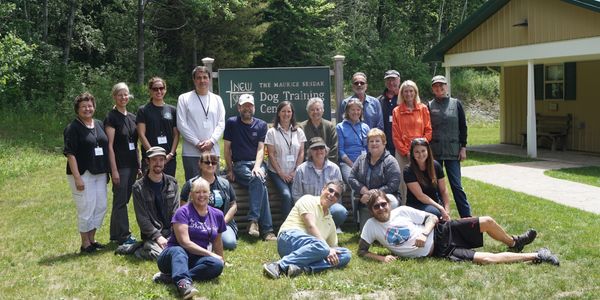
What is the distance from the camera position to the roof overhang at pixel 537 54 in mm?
12727

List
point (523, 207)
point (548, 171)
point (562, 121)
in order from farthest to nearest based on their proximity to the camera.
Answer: point (562, 121), point (548, 171), point (523, 207)

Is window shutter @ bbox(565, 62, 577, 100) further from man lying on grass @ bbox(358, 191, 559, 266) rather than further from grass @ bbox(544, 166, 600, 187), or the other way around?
man lying on grass @ bbox(358, 191, 559, 266)

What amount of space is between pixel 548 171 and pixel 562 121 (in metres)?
4.62

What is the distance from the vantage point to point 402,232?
585 cm

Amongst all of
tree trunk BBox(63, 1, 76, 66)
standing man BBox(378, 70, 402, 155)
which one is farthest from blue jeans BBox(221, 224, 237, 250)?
tree trunk BBox(63, 1, 76, 66)

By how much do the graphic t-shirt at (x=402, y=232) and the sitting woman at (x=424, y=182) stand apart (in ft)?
1.44

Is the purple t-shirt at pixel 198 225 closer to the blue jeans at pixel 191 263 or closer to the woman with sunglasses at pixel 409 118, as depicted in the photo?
the blue jeans at pixel 191 263

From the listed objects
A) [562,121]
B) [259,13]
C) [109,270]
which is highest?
[259,13]

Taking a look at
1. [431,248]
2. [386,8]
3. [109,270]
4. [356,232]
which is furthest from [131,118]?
[386,8]

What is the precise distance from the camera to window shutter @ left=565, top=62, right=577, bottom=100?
15.7 meters

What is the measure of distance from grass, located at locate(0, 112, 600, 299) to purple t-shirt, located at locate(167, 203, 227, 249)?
378 millimetres

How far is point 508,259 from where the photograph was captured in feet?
18.5

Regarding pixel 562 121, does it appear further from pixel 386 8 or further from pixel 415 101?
pixel 386 8

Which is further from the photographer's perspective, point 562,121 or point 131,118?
point 562,121
